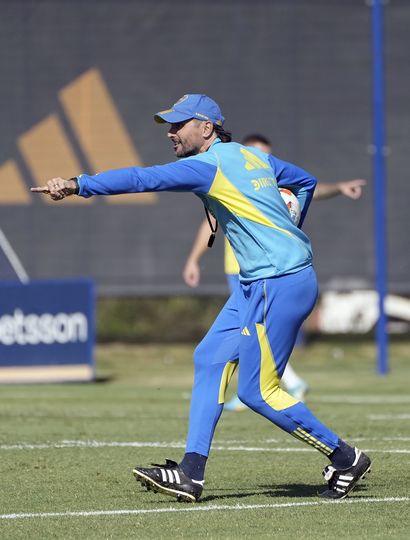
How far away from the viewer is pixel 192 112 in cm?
691

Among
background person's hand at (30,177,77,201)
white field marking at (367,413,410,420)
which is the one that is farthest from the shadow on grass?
white field marking at (367,413,410,420)

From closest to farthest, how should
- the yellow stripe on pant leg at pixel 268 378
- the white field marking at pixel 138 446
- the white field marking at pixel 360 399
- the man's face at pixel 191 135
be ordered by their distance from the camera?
the yellow stripe on pant leg at pixel 268 378 → the man's face at pixel 191 135 → the white field marking at pixel 138 446 → the white field marking at pixel 360 399

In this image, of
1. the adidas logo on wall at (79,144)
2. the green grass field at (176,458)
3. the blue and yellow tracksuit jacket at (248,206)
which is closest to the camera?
the green grass field at (176,458)

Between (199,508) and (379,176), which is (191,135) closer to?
(199,508)

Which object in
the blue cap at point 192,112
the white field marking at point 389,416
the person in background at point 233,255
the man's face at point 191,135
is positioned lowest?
the white field marking at point 389,416

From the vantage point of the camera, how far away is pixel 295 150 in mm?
17344

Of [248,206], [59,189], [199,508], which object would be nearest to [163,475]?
[199,508]

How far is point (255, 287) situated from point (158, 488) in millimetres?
1129

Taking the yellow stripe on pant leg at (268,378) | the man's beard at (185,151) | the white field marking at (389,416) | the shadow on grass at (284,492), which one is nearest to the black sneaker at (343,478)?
the shadow on grass at (284,492)

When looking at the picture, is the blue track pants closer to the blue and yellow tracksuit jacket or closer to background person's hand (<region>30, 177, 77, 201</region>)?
the blue and yellow tracksuit jacket

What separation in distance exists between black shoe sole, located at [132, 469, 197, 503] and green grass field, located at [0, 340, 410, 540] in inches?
2.3

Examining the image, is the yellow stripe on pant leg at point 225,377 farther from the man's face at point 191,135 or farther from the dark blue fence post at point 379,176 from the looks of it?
the dark blue fence post at point 379,176

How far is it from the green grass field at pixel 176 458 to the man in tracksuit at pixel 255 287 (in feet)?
0.59

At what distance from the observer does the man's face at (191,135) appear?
6.95 m
